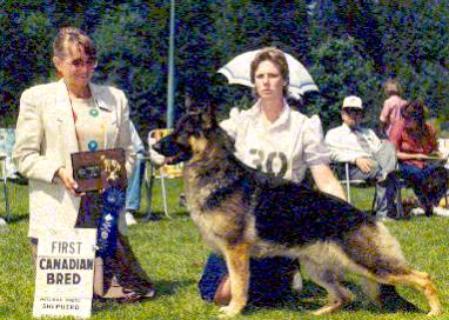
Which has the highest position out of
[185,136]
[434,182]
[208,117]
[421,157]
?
[208,117]

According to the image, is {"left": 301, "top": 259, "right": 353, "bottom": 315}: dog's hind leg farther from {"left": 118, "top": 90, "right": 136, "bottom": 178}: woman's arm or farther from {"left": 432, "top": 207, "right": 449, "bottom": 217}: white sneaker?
{"left": 432, "top": 207, "right": 449, "bottom": 217}: white sneaker

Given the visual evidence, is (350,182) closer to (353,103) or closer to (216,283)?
(353,103)

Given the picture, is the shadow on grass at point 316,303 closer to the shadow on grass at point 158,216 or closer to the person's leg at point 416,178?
the shadow on grass at point 158,216

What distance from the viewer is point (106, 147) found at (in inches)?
198

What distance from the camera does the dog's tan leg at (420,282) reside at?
468 centimetres

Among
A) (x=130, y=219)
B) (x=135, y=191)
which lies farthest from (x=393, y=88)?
(x=130, y=219)

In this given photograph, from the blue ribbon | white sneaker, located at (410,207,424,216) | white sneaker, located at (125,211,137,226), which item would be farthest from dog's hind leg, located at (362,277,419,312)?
white sneaker, located at (410,207,424,216)

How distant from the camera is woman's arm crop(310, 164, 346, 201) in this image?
5.11 metres

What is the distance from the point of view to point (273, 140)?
515 centimetres

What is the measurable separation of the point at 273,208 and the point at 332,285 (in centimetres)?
71

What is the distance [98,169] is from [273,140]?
3.56 ft

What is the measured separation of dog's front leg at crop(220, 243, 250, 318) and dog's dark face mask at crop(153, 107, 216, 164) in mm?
582

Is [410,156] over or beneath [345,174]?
over

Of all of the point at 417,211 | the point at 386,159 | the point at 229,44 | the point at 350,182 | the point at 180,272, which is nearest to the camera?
the point at 180,272
